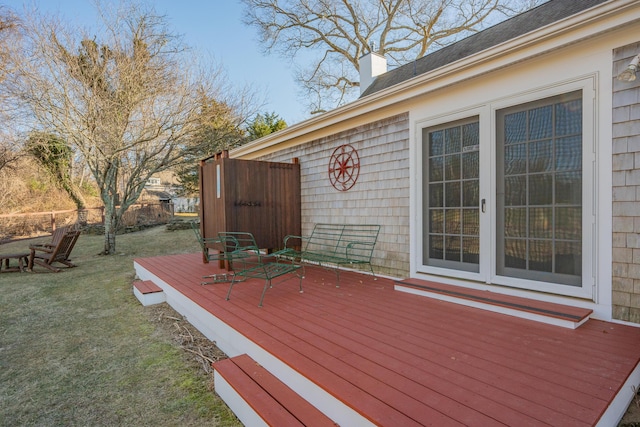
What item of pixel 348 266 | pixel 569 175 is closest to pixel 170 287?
pixel 348 266

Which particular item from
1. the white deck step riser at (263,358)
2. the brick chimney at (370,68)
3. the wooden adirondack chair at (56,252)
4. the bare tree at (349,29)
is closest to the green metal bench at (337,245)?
the white deck step riser at (263,358)

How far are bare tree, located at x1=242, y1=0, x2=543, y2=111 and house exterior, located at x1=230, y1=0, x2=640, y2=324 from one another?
999 cm

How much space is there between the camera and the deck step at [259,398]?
1.75 m

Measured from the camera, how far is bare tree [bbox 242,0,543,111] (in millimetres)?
13180

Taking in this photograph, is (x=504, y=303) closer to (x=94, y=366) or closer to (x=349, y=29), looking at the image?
(x=94, y=366)

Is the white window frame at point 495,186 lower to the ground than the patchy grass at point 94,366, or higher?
higher

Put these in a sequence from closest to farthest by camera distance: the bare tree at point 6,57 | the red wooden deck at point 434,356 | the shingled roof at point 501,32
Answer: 1. the red wooden deck at point 434,356
2. the shingled roof at point 501,32
3. the bare tree at point 6,57

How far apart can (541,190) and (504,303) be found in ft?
3.64

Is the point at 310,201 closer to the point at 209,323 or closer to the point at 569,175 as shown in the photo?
the point at 209,323

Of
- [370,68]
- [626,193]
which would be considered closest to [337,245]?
[626,193]

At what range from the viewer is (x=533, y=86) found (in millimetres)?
2992

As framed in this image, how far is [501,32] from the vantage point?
5.49 metres

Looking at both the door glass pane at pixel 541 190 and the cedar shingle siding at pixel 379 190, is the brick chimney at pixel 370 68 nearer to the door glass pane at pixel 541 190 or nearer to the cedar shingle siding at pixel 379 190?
the cedar shingle siding at pixel 379 190

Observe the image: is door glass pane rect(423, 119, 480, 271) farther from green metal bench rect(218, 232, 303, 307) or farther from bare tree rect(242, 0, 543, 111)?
bare tree rect(242, 0, 543, 111)
